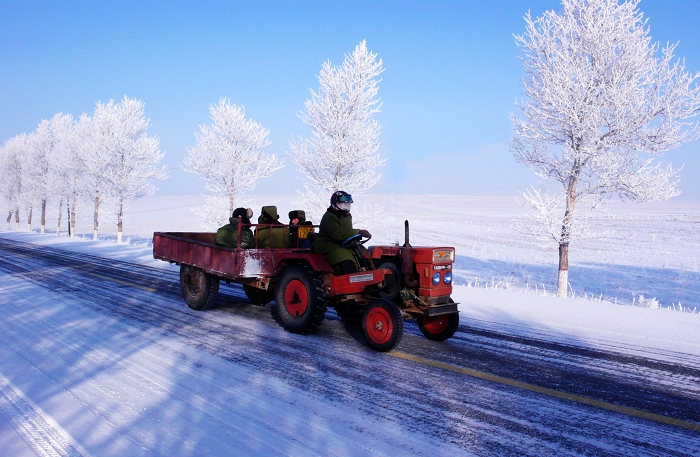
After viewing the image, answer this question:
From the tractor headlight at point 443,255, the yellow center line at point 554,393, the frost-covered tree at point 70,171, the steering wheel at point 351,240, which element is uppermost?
the frost-covered tree at point 70,171

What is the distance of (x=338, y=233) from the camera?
22.0ft

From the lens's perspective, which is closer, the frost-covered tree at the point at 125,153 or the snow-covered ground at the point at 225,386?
the snow-covered ground at the point at 225,386

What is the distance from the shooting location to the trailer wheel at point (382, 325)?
606 cm

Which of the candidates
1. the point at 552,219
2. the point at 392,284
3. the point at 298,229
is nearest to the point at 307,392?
the point at 392,284

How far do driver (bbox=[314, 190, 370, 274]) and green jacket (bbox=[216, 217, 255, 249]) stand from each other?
1.89 meters

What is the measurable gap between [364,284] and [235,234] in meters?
2.94

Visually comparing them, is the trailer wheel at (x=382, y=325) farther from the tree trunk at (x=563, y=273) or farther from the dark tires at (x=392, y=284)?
the tree trunk at (x=563, y=273)

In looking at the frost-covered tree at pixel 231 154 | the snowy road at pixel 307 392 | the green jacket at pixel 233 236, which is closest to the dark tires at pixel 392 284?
the snowy road at pixel 307 392

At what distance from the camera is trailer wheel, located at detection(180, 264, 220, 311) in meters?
8.73

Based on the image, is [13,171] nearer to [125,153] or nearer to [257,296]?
[125,153]

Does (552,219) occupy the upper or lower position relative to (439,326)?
upper

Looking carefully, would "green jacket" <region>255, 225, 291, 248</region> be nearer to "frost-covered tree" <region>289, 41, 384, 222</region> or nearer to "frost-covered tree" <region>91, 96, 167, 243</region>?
"frost-covered tree" <region>289, 41, 384, 222</region>

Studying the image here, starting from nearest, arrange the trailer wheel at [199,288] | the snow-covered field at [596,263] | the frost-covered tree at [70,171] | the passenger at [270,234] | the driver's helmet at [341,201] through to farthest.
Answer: the driver's helmet at [341,201], the passenger at [270,234], the trailer wheel at [199,288], the snow-covered field at [596,263], the frost-covered tree at [70,171]

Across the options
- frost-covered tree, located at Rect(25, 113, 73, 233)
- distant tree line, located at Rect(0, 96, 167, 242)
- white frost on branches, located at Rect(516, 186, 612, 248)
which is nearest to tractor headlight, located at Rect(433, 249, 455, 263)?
white frost on branches, located at Rect(516, 186, 612, 248)
